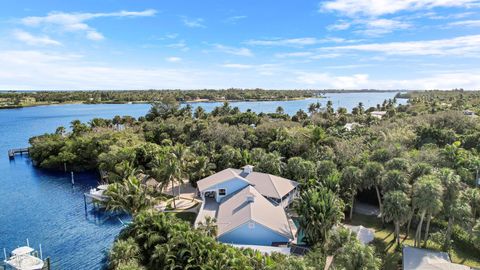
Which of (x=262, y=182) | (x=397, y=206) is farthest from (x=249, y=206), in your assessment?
(x=397, y=206)

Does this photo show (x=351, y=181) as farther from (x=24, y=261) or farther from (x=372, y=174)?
(x=24, y=261)

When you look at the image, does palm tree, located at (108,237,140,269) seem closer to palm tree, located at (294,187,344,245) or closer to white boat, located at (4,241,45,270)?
white boat, located at (4,241,45,270)

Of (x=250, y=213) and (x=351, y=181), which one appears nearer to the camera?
(x=250, y=213)

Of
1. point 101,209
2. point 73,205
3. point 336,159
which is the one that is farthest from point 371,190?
point 73,205

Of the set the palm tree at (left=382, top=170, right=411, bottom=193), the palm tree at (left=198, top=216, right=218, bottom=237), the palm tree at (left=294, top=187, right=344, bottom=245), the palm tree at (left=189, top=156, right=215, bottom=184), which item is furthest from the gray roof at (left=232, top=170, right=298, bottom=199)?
the palm tree at (left=382, top=170, right=411, bottom=193)

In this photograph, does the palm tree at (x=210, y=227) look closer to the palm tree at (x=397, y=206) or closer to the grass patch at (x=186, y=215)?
the grass patch at (x=186, y=215)

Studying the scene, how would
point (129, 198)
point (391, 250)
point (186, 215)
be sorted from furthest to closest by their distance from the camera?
1. point (186, 215)
2. point (129, 198)
3. point (391, 250)
